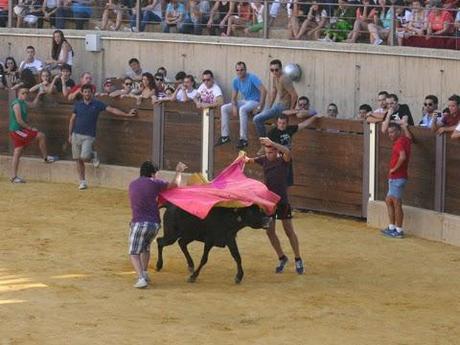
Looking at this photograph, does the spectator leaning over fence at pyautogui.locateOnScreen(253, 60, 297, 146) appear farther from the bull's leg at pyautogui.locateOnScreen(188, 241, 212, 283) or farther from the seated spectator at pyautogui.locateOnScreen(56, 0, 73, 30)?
the seated spectator at pyautogui.locateOnScreen(56, 0, 73, 30)

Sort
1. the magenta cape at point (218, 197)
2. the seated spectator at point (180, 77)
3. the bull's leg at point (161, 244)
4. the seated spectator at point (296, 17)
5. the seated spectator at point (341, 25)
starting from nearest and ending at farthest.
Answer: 1. the magenta cape at point (218, 197)
2. the bull's leg at point (161, 244)
3. the seated spectator at point (341, 25)
4. the seated spectator at point (296, 17)
5. the seated spectator at point (180, 77)

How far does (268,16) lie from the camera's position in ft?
72.9

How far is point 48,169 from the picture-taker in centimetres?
2277

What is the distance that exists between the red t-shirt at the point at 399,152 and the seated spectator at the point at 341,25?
12.9 feet

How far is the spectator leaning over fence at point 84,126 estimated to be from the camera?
21.4 meters

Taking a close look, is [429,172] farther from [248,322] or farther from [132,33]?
[132,33]

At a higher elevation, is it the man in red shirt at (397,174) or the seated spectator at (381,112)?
the seated spectator at (381,112)

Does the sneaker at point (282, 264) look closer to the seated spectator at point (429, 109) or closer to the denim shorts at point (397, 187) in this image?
the denim shorts at point (397, 187)

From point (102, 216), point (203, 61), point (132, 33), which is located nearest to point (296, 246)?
point (102, 216)

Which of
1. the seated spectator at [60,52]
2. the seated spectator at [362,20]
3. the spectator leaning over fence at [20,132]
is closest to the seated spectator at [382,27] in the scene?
the seated spectator at [362,20]

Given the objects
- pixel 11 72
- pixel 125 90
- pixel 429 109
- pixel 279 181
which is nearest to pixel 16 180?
pixel 125 90

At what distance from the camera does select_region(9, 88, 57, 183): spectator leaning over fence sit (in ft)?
72.3

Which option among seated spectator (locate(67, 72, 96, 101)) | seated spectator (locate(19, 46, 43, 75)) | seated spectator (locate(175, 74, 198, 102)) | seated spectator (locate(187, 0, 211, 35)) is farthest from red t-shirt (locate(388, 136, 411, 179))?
seated spectator (locate(19, 46, 43, 75))

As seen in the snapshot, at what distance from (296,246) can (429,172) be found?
130 inches
